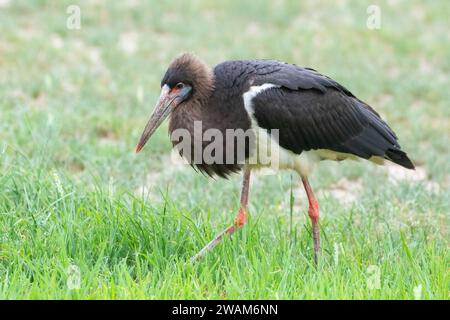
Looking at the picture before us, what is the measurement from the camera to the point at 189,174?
668cm

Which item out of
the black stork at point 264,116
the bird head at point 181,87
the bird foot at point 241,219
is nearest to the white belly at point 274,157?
the black stork at point 264,116

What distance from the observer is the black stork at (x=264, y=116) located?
4812mm

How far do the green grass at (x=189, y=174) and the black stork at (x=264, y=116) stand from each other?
0.34m

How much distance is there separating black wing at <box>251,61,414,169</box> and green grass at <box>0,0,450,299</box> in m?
0.45

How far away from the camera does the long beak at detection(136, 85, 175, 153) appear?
491cm

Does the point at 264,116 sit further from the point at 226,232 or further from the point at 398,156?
the point at 398,156

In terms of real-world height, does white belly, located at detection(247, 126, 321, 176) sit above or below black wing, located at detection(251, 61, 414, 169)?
below

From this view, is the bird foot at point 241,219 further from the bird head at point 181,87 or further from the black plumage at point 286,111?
the bird head at point 181,87

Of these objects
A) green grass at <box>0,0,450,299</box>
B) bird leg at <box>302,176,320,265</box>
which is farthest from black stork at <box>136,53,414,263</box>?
green grass at <box>0,0,450,299</box>

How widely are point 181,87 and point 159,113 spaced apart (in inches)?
8.0

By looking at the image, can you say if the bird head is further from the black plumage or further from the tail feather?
the tail feather

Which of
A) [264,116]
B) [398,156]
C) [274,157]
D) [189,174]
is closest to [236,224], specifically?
[274,157]
